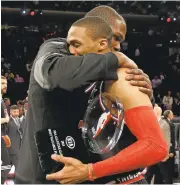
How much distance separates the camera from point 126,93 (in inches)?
60.4

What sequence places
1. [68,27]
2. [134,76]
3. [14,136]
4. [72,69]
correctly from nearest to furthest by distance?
[72,69]
[134,76]
[14,136]
[68,27]

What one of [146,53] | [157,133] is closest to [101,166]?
[157,133]

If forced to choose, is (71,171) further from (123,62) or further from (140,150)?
(123,62)

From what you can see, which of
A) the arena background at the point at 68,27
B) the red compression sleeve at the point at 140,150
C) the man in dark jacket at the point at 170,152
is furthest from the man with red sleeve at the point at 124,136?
the arena background at the point at 68,27

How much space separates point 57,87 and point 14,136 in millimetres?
4782

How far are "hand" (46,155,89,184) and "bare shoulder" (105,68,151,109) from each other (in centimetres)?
25

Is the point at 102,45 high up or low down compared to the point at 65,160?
up

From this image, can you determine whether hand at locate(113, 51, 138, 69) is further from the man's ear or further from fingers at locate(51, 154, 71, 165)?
fingers at locate(51, 154, 71, 165)

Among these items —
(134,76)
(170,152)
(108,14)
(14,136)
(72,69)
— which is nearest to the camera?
(72,69)

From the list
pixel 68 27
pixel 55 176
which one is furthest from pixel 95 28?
pixel 68 27

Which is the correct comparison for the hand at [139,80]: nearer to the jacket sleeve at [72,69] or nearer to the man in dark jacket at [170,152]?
the jacket sleeve at [72,69]

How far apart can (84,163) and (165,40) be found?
14.9 m

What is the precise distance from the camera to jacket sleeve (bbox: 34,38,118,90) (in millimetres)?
1436

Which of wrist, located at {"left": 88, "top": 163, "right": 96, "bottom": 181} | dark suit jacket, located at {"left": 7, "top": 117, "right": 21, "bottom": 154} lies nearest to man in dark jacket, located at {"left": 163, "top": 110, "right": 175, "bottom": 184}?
dark suit jacket, located at {"left": 7, "top": 117, "right": 21, "bottom": 154}
